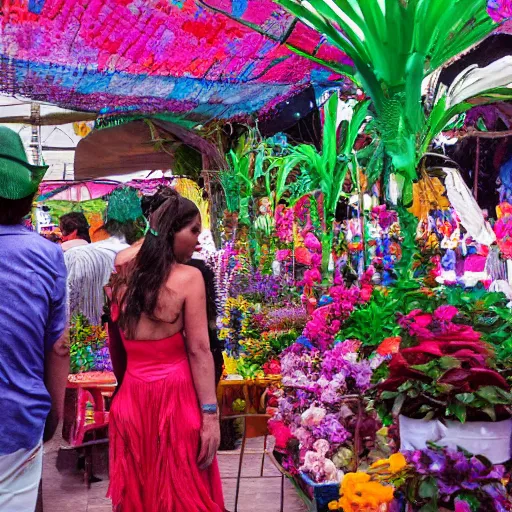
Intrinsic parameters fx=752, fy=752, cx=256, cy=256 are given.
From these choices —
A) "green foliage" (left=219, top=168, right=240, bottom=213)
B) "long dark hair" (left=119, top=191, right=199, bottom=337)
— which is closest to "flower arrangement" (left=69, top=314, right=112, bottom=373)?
"long dark hair" (left=119, top=191, right=199, bottom=337)

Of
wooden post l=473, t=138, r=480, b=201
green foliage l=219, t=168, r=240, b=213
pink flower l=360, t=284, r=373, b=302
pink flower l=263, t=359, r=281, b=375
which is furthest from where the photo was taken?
green foliage l=219, t=168, r=240, b=213

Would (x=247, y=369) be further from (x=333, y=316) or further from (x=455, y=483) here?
(x=455, y=483)

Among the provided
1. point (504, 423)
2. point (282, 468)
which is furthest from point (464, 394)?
point (282, 468)

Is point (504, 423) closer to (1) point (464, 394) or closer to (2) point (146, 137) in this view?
(1) point (464, 394)

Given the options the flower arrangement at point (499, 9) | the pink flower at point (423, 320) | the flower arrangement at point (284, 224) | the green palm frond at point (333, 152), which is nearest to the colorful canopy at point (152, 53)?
the green palm frond at point (333, 152)

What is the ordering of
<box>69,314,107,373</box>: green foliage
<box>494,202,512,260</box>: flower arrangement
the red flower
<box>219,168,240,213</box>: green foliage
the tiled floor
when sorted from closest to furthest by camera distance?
the red flower → the tiled floor → <box>69,314,107,373</box>: green foliage → <box>494,202,512,260</box>: flower arrangement → <box>219,168,240,213</box>: green foliage

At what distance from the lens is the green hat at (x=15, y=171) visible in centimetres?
166

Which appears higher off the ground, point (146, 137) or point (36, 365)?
point (146, 137)

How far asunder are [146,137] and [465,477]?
28.8 feet

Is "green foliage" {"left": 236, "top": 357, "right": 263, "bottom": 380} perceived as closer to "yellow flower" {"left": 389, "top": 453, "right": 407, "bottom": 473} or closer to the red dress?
the red dress

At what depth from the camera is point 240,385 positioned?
→ 5301 mm

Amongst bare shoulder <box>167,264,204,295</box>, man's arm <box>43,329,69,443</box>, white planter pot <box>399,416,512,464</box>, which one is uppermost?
bare shoulder <box>167,264,204,295</box>

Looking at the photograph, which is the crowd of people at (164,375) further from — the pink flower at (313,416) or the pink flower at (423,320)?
the pink flower at (423,320)

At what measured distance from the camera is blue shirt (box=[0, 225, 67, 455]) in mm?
1572
